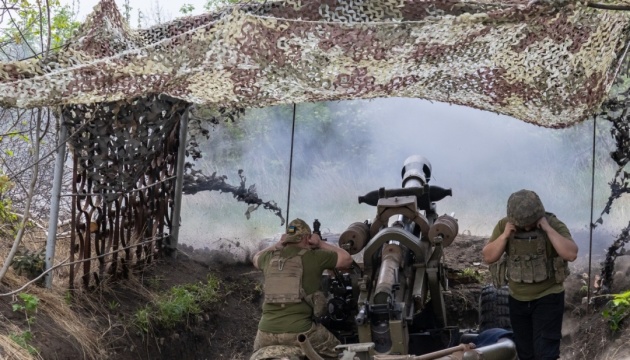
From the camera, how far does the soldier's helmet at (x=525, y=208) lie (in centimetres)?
797

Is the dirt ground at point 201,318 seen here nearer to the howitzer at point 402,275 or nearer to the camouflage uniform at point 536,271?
the howitzer at point 402,275

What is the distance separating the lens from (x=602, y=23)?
7867 millimetres

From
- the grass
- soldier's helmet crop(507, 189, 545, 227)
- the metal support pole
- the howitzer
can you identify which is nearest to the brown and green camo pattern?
the metal support pole

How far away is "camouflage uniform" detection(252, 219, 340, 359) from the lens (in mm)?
8086

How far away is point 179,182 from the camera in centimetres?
1188

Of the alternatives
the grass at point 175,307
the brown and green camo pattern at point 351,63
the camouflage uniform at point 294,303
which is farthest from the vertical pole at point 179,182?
the camouflage uniform at point 294,303

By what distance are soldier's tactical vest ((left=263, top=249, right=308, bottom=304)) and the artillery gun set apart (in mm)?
497

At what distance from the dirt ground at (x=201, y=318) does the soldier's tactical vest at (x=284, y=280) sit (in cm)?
203

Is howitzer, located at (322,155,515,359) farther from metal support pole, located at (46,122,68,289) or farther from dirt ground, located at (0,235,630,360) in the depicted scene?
metal support pole, located at (46,122,68,289)

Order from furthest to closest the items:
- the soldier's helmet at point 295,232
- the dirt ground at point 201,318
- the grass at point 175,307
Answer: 1. the grass at point 175,307
2. the dirt ground at point 201,318
3. the soldier's helmet at point 295,232

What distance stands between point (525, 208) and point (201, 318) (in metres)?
4.27

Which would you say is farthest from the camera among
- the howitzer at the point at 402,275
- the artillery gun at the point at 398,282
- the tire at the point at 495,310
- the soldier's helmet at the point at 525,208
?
the tire at the point at 495,310

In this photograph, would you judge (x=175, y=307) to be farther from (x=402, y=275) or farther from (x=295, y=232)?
(x=402, y=275)

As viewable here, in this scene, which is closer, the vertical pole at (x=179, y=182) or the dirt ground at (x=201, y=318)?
the dirt ground at (x=201, y=318)
